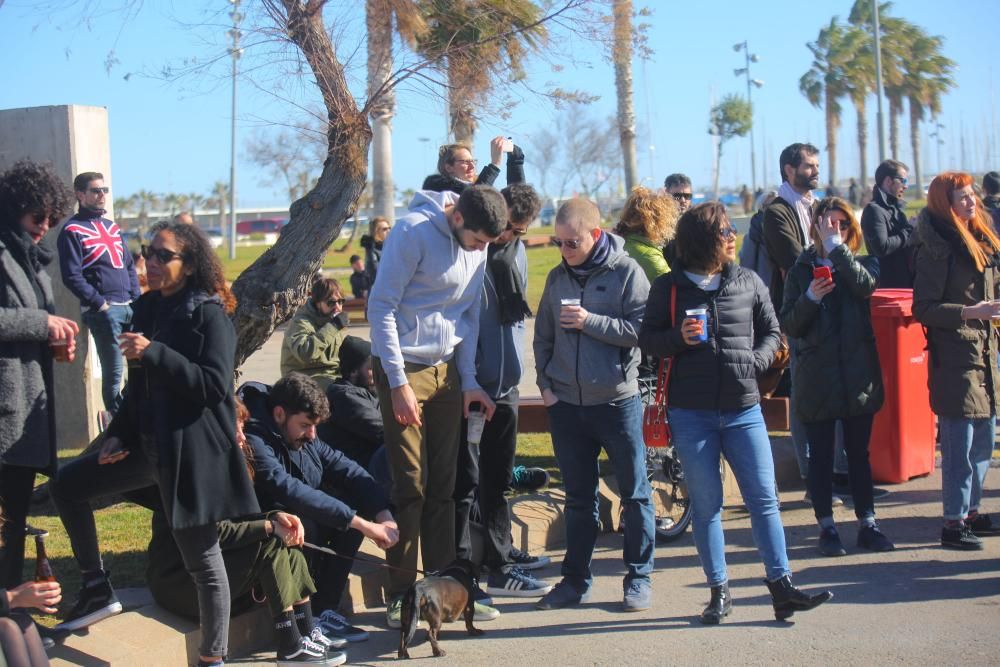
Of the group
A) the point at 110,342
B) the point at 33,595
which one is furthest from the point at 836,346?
the point at 110,342

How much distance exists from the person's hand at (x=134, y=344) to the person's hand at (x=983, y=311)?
432 cm

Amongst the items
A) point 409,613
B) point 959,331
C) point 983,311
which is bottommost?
point 409,613

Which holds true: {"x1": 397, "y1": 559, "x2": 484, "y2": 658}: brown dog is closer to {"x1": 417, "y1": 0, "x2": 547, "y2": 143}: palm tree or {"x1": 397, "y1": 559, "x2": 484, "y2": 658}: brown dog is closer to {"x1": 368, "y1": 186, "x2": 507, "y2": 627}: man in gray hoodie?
{"x1": 368, "y1": 186, "x2": 507, "y2": 627}: man in gray hoodie

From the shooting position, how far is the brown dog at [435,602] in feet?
16.1

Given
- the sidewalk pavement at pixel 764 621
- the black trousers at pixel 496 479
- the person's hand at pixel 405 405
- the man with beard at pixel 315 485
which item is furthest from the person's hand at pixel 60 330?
the black trousers at pixel 496 479

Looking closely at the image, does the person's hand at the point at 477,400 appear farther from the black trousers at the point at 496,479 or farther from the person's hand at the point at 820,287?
the person's hand at the point at 820,287

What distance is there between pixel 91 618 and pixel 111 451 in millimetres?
723

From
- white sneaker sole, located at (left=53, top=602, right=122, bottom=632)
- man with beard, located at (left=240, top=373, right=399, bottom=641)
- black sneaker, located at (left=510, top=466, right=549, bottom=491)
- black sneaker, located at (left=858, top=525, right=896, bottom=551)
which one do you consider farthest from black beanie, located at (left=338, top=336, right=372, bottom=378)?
black sneaker, located at (left=858, top=525, right=896, bottom=551)

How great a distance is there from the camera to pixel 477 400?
5.54 m

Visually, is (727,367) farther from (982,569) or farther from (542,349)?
(982,569)

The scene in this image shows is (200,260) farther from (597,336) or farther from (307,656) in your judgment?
(597,336)

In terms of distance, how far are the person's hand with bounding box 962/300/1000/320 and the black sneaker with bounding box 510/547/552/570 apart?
2689mm

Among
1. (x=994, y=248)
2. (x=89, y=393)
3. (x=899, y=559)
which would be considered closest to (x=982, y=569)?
(x=899, y=559)

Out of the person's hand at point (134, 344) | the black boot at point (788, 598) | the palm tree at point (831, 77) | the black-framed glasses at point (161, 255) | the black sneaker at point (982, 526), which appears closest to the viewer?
the person's hand at point (134, 344)
